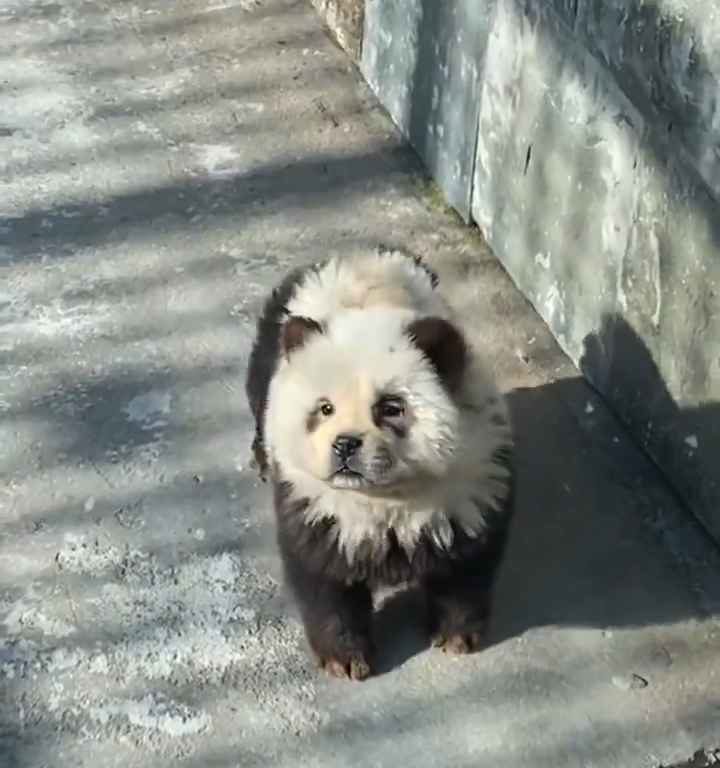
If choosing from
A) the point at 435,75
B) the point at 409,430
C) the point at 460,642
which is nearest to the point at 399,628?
the point at 460,642

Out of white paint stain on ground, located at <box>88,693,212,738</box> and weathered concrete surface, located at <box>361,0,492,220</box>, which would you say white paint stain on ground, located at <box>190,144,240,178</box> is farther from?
white paint stain on ground, located at <box>88,693,212,738</box>

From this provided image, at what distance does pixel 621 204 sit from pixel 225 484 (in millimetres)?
1039

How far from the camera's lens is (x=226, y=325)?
A: 12.4ft

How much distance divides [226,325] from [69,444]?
0.54 metres

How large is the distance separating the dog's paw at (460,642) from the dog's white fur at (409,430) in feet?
0.87

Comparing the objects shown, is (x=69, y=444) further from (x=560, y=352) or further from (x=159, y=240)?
(x=560, y=352)

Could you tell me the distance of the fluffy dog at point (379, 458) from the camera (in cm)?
262

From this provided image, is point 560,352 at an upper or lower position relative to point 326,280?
lower

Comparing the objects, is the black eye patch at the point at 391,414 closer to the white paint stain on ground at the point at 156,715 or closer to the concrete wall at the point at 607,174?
the white paint stain on ground at the point at 156,715

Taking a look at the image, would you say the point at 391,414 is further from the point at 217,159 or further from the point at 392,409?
the point at 217,159

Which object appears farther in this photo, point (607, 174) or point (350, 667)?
point (607, 174)

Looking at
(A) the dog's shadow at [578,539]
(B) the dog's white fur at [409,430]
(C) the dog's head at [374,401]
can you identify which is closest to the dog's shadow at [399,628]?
(A) the dog's shadow at [578,539]

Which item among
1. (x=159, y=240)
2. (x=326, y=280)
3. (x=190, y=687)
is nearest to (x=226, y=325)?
(x=159, y=240)

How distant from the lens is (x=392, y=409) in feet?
8.62
